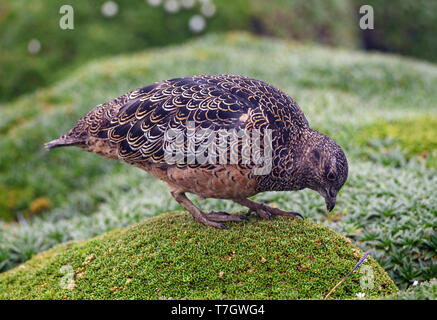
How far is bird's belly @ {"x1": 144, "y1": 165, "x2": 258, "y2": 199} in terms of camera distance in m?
3.68

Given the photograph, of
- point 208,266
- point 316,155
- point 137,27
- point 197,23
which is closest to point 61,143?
point 208,266

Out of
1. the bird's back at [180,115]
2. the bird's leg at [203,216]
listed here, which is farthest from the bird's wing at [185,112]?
the bird's leg at [203,216]

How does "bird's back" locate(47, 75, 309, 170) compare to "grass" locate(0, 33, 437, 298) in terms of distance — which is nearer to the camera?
"bird's back" locate(47, 75, 309, 170)

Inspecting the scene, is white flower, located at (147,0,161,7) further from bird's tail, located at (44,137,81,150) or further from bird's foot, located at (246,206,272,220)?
bird's foot, located at (246,206,272,220)

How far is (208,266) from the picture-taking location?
152 inches

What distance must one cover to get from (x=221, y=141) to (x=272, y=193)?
2294 mm

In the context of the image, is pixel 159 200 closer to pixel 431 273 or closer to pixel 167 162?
pixel 167 162

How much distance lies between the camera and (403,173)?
19.7 ft

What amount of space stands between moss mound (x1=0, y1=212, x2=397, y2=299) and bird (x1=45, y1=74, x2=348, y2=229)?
0.28 m

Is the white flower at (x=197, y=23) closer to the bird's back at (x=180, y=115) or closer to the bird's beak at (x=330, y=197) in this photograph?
the bird's back at (x=180, y=115)

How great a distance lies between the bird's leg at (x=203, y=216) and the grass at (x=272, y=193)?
4.33 feet

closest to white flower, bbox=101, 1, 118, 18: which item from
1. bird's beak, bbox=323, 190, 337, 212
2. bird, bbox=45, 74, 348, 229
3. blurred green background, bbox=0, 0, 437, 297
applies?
blurred green background, bbox=0, 0, 437, 297

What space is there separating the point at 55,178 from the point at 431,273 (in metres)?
6.64
